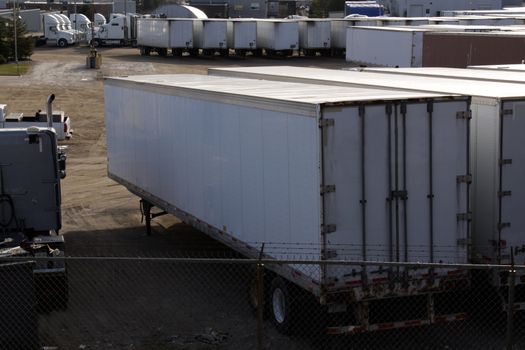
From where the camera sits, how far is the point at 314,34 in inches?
2554

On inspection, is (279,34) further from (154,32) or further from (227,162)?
(227,162)

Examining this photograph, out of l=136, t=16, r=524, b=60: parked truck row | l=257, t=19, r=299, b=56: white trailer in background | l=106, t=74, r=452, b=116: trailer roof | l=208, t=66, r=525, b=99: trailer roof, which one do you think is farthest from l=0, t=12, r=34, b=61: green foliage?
l=106, t=74, r=452, b=116: trailer roof

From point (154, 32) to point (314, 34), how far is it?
11.3 metres

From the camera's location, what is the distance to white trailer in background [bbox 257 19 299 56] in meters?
63.4

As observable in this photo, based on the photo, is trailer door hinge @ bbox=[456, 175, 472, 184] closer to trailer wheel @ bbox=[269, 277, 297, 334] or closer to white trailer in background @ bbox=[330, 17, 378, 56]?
trailer wheel @ bbox=[269, 277, 297, 334]

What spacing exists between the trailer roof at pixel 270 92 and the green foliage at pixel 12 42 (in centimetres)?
4269

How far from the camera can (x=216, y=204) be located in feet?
46.4

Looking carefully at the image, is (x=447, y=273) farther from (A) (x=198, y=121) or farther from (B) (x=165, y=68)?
(B) (x=165, y=68)

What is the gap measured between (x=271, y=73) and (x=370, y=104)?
382 inches

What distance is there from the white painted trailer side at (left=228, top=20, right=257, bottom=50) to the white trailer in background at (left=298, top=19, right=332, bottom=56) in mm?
3398

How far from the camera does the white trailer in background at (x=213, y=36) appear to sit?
2515 inches

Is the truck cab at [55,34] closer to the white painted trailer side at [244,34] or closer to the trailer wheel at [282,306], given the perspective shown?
the white painted trailer side at [244,34]

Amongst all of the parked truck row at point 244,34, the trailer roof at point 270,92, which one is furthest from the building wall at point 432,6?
the trailer roof at point 270,92

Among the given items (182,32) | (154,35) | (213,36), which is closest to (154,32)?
(154,35)
